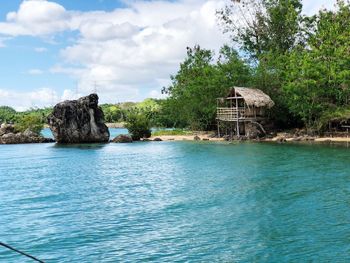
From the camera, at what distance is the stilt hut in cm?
4291

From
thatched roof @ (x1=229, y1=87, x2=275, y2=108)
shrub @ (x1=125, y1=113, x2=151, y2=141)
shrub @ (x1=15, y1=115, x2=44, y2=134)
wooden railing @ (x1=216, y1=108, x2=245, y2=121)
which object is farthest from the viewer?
shrub @ (x1=15, y1=115, x2=44, y2=134)

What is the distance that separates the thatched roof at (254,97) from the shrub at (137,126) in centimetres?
1081

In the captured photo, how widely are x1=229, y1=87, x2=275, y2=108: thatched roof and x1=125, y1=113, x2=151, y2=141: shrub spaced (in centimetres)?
1081

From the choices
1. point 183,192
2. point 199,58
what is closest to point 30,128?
point 199,58

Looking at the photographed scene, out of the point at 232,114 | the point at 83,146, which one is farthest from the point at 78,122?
the point at 232,114

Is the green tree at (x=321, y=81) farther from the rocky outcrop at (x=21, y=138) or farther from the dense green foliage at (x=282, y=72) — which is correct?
the rocky outcrop at (x=21, y=138)

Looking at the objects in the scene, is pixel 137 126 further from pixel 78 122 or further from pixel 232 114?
pixel 232 114

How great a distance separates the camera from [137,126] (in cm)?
4994

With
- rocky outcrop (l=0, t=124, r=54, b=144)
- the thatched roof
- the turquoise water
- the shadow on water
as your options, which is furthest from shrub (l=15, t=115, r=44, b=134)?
the turquoise water

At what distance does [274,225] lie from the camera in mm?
13305

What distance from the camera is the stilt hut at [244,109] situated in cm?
4291

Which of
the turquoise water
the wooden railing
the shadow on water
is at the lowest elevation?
the turquoise water

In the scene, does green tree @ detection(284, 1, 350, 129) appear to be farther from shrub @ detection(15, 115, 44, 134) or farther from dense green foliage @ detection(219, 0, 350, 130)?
shrub @ detection(15, 115, 44, 134)

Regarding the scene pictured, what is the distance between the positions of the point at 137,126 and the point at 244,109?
12.6 m
